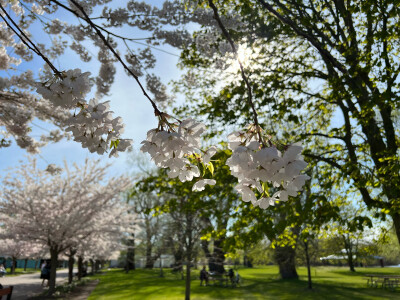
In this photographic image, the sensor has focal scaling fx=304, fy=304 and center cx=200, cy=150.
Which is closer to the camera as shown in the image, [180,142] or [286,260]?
[180,142]

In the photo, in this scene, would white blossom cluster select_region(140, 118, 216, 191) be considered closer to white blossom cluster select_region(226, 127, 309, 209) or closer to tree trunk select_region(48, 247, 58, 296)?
white blossom cluster select_region(226, 127, 309, 209)

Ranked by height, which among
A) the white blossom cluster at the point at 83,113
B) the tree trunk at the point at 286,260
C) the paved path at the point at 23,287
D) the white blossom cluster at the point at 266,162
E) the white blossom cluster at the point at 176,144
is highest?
the white blossom cluster at the point at 83,113

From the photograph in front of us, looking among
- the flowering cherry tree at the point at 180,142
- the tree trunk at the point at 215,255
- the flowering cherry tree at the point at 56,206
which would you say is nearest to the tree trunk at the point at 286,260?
the tree trunk at the point at 215,255

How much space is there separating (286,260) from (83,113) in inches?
913

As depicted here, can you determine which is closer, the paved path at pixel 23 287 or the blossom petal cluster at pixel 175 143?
the blossom petal cluster at pixel 175 143

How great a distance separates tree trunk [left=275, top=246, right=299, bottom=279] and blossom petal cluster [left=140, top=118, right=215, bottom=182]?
2266cm

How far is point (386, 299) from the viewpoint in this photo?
1378cm

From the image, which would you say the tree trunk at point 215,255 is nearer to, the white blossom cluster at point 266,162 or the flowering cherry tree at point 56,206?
the flowering cherry tree at point 56,206

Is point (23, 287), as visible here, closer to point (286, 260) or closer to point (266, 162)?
point (286, 260)

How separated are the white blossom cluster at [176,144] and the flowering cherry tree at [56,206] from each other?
12522 mm

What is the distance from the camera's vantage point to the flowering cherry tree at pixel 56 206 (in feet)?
42.2

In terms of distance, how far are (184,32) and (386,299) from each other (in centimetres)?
1500

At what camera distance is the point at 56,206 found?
13758mm

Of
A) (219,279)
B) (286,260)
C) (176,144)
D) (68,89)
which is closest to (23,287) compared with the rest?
(219,279)
